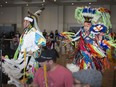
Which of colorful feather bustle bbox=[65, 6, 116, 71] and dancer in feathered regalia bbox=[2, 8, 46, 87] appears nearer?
dancer in feathered regalia bbox=[2, 8, 46, 87]

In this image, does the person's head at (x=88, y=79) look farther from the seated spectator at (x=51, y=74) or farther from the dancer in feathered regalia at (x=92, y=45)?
the dancer in feathered regalia at (x=92, y=45)

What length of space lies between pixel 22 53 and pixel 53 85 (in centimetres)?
189

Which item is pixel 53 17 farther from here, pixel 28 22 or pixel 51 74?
pixel 51 74

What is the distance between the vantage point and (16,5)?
17.5 metres

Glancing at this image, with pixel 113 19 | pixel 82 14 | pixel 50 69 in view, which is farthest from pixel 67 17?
pixel 50 69

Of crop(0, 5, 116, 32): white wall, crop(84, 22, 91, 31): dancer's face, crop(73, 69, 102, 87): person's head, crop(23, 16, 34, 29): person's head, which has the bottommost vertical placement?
crop(73, 69, 102, 87): person's head

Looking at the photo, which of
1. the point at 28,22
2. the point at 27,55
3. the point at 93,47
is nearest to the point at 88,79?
the point at 93,47

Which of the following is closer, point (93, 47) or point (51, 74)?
point (51, 74)

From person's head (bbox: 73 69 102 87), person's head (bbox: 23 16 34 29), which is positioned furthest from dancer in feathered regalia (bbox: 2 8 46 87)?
person's head (bbox: 73 69 102 87)

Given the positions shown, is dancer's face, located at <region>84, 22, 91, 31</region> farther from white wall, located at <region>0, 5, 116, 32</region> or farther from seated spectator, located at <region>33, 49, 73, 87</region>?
white wall, located at <region>0, 5, 116, 32</region>

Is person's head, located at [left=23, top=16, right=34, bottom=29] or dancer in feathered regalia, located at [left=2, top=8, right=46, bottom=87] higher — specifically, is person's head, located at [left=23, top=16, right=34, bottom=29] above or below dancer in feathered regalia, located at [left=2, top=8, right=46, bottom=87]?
above

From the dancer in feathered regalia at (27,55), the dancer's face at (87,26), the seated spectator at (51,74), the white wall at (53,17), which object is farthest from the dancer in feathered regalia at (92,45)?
the white wall at (53,17)

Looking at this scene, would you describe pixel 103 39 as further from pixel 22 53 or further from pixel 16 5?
pixel 16 5

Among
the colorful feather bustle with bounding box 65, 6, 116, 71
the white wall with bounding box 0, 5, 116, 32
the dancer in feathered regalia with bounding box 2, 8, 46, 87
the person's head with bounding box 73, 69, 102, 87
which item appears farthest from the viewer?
the white wall with bounding box 0, 5, 116, 32
